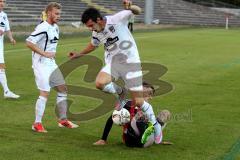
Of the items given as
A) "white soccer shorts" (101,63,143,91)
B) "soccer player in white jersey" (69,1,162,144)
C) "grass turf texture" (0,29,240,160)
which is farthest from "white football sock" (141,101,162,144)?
"white soccer shorts" (101,63,143,91)

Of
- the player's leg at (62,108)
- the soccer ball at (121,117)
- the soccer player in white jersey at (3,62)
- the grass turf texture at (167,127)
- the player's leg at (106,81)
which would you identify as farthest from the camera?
the soccer player in white jersey at (3,62)

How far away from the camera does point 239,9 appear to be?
7544cm

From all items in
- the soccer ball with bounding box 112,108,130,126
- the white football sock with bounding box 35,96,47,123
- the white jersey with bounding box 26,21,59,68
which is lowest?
the white football sock with bounding box 35,96,47,123

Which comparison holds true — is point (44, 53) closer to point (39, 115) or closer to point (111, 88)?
point (39, 115)

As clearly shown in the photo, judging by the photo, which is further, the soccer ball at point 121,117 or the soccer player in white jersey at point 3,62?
the soccer player in white jersey at point 3,62

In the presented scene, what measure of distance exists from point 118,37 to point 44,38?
134cm

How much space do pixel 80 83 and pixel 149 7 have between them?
1556 inches

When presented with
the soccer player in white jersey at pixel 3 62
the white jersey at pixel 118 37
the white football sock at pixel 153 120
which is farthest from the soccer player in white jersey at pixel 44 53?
the soccer player in white jersey at pixel 3 62

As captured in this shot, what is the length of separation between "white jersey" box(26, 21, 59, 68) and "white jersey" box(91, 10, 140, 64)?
79 centimetres

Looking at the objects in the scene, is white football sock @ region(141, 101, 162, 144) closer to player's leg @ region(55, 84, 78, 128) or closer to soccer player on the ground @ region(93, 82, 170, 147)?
soccer player on the ground @ region(93, 82, 170, 147)

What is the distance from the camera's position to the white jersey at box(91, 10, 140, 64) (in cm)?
802

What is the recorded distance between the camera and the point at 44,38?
870cm

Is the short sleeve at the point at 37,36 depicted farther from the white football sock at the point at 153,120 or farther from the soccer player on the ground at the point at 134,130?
the white football sock at the point at 153,120

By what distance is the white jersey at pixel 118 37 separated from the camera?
8023mm
